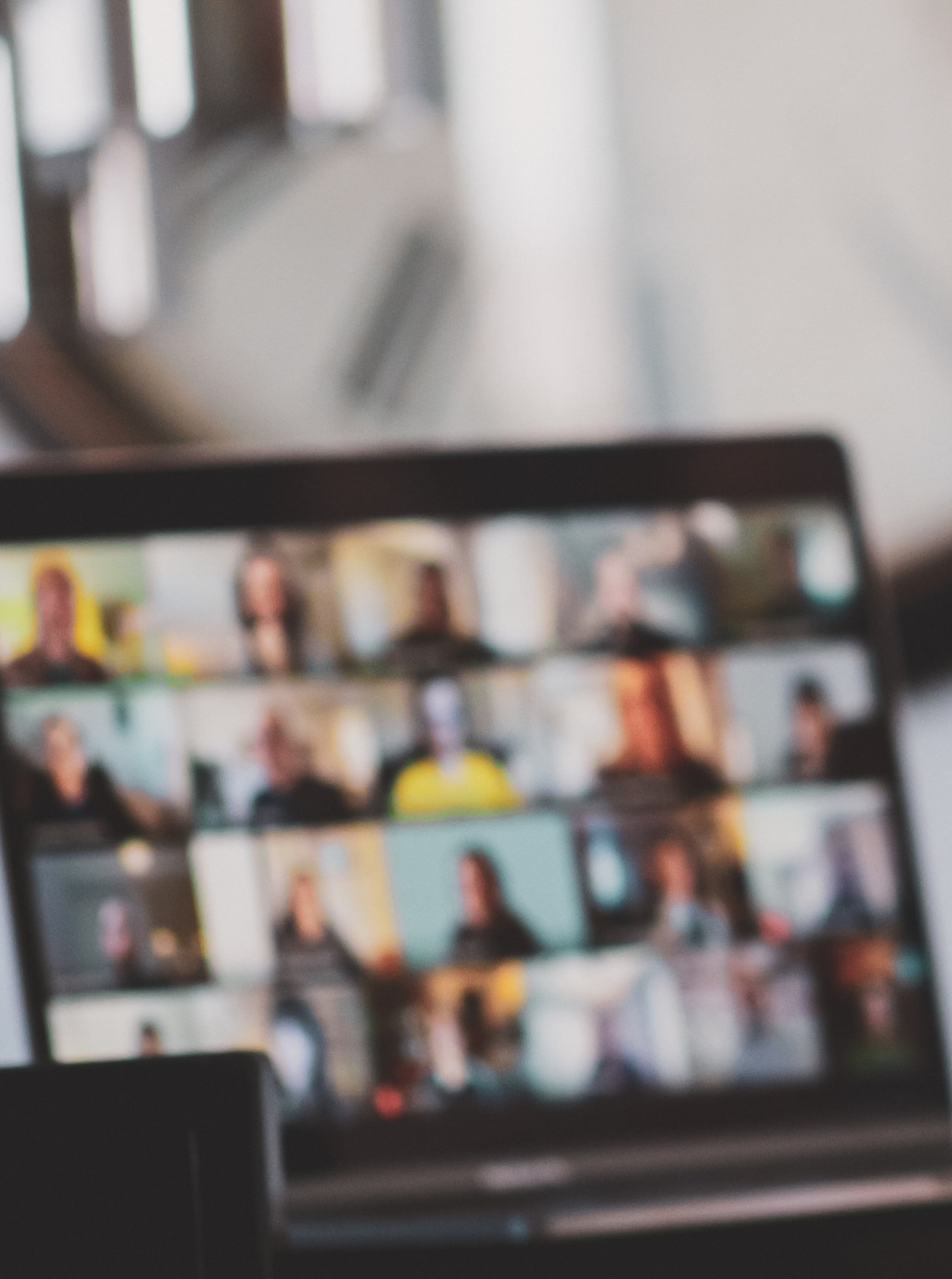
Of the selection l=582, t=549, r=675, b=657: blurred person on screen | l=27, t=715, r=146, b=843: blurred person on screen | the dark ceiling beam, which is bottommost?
l=27, t=715, r=146, b=843: blurred person on screen

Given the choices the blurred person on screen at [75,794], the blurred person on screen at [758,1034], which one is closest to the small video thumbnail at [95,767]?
the blurred person on screen at [75,794]

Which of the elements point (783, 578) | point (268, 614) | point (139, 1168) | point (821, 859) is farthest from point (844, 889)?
point (139, 1168)

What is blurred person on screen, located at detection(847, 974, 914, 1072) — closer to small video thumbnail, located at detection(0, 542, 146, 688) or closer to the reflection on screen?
the reflection on screen

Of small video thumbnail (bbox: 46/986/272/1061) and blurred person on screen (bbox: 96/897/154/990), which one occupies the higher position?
blurred person on screen (bbox: 96/897/154/990)

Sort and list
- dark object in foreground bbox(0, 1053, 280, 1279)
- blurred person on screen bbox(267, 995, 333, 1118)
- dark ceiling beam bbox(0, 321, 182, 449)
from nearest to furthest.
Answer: dark object in foreground bbox(0, 1053, 280, 1279)
blurred person on screen bbox(267, 995, 333, 1118)
dark ceiling beam bbox(0, 321, 182, 449)

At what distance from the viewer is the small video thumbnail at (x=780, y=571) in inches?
23.6

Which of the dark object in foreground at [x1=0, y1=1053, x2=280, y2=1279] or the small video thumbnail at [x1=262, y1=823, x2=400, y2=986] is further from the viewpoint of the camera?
the small video thumbnail at [x1=262, y1=823, x2=400, y2=986]

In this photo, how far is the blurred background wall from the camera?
788 mm

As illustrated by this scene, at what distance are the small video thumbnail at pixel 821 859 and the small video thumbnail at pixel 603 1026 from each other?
52 mm

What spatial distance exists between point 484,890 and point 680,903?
0.07 metres

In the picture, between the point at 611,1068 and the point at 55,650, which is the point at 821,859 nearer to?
the point at 611,1068

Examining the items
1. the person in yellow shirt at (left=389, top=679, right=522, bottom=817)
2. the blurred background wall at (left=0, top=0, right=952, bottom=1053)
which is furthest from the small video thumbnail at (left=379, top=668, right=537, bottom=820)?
the blurred background wall at (left=0, top=0, right=952, bottom=1053)

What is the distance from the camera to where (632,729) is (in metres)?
0.58

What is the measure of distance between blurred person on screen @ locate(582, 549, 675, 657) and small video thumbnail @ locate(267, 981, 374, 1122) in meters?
0.16
